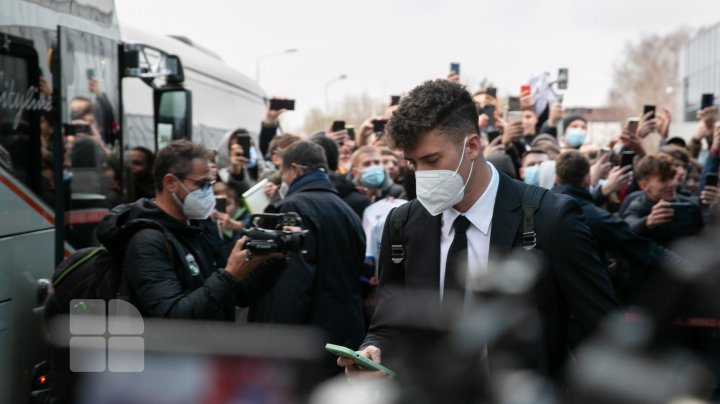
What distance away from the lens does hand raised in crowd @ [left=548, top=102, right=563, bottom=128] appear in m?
9.44

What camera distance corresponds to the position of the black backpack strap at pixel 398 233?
332cm

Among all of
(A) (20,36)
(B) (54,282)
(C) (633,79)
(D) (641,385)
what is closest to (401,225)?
(B) (54,282)

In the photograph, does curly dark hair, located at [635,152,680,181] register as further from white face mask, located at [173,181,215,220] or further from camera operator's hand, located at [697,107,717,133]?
white face mask, located at [173,181,215,220]

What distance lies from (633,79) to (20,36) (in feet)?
302

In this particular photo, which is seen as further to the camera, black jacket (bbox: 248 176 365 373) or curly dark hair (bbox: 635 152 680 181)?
curly dark hair (bbox: 635 152 680 181)

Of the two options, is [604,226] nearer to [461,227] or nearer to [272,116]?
[461,227]

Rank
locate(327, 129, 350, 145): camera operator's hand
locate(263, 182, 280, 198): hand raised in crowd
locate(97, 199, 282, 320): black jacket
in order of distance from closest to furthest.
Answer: locate(97, 199, 282, 320): black jacket < locate(263, 182, 280, 198): hand raised in crowd < locate(327, 129, 350, 145): camera operator's hand

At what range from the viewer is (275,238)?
4.54 metres

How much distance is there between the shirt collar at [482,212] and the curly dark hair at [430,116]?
196 mm

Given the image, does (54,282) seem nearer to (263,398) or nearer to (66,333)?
(66,333)

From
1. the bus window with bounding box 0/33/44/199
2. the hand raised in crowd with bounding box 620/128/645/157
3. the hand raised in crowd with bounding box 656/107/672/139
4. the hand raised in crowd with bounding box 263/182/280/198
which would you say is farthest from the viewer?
the hand raised in crowd with bounding box 656/107/672/139

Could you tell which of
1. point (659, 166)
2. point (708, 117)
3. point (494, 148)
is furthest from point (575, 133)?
point (659, 166)

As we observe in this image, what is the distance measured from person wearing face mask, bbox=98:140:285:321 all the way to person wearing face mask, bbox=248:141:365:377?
0.69 meters

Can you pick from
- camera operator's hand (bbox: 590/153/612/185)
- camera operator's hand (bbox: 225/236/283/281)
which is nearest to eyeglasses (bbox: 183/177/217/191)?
camera operator's hand (bbox: 225/236/283/281)
